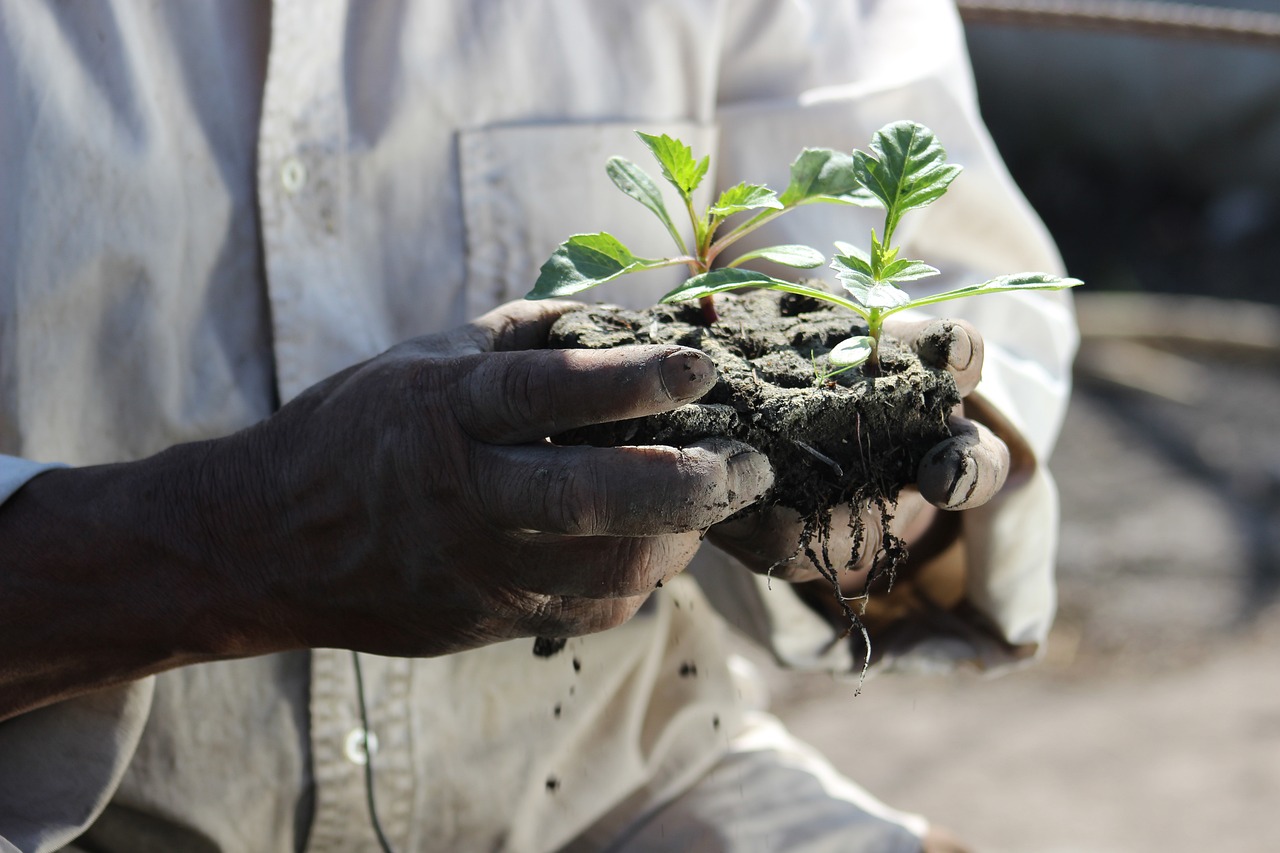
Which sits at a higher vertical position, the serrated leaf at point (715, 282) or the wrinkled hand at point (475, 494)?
the serrated leaf at point (715, 282)

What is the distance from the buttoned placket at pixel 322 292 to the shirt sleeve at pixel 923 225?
1.60 ft

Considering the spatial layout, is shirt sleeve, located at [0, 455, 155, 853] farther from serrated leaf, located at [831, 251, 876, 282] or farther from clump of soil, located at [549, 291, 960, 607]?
serrated leaf, located at [831, 251, 876, 282]

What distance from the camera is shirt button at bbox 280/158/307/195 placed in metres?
1.30

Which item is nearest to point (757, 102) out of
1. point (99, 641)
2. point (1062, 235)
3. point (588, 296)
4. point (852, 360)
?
point (588, 296)

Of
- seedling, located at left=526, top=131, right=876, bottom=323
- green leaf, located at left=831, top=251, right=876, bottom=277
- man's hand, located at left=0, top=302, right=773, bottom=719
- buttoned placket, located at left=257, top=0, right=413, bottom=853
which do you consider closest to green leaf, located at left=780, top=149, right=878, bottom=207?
seedling, located at left=526, top=131, right=876, bottom=323

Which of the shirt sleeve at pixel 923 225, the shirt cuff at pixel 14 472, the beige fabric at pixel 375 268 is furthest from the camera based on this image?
the shirt sleeve at pixel 923 225

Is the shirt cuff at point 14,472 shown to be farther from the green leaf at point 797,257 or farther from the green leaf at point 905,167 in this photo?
the green leaf at point 905,167

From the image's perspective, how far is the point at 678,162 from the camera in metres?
1.13

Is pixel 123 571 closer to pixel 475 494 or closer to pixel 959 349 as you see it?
pixel 475 494

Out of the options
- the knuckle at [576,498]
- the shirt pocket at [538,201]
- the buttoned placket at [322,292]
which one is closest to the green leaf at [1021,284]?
the knuckle at [576,498]

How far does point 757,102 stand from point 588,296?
0.37 m

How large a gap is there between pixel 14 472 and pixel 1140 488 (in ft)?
11.8

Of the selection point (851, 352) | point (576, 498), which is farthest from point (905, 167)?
point (576, 498)

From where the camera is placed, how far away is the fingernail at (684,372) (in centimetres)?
88
